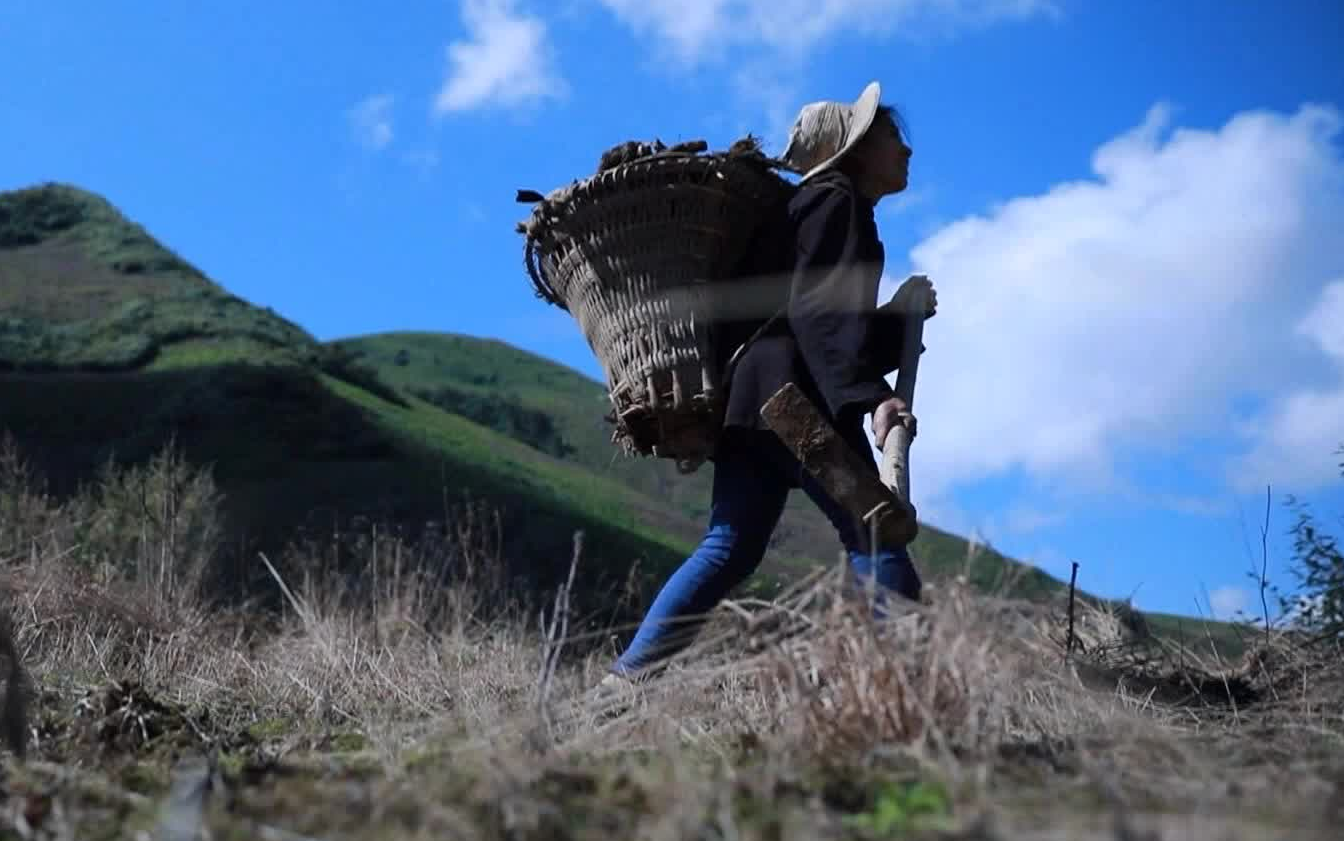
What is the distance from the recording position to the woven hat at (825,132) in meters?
3.91

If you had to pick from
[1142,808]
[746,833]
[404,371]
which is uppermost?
[404,371]

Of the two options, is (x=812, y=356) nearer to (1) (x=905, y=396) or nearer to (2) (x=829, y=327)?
(2) (x=829, y=327)

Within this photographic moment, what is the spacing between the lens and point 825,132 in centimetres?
398

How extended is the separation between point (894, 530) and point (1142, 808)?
1.55m

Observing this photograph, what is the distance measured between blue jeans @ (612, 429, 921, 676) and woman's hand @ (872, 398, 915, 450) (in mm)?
202

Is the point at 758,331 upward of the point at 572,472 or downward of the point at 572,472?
downward

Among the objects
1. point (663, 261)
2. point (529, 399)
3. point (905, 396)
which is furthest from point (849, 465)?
point (529, 399)

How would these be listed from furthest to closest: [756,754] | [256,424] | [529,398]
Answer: [529,398] < [256,424] < [756,754]

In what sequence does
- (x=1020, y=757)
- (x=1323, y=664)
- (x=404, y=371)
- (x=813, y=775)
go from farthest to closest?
(x=404, y=371), (x=1323, y=664), (x=1020, y=757), (x=813, y=775)

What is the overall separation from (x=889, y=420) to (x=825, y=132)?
2.91 ft

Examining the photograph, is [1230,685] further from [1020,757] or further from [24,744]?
[24,744]

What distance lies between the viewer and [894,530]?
11.6 feet

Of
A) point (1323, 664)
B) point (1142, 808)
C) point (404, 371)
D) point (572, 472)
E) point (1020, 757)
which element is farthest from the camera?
point (404, 371)

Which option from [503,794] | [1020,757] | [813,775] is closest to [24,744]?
[503,794]
